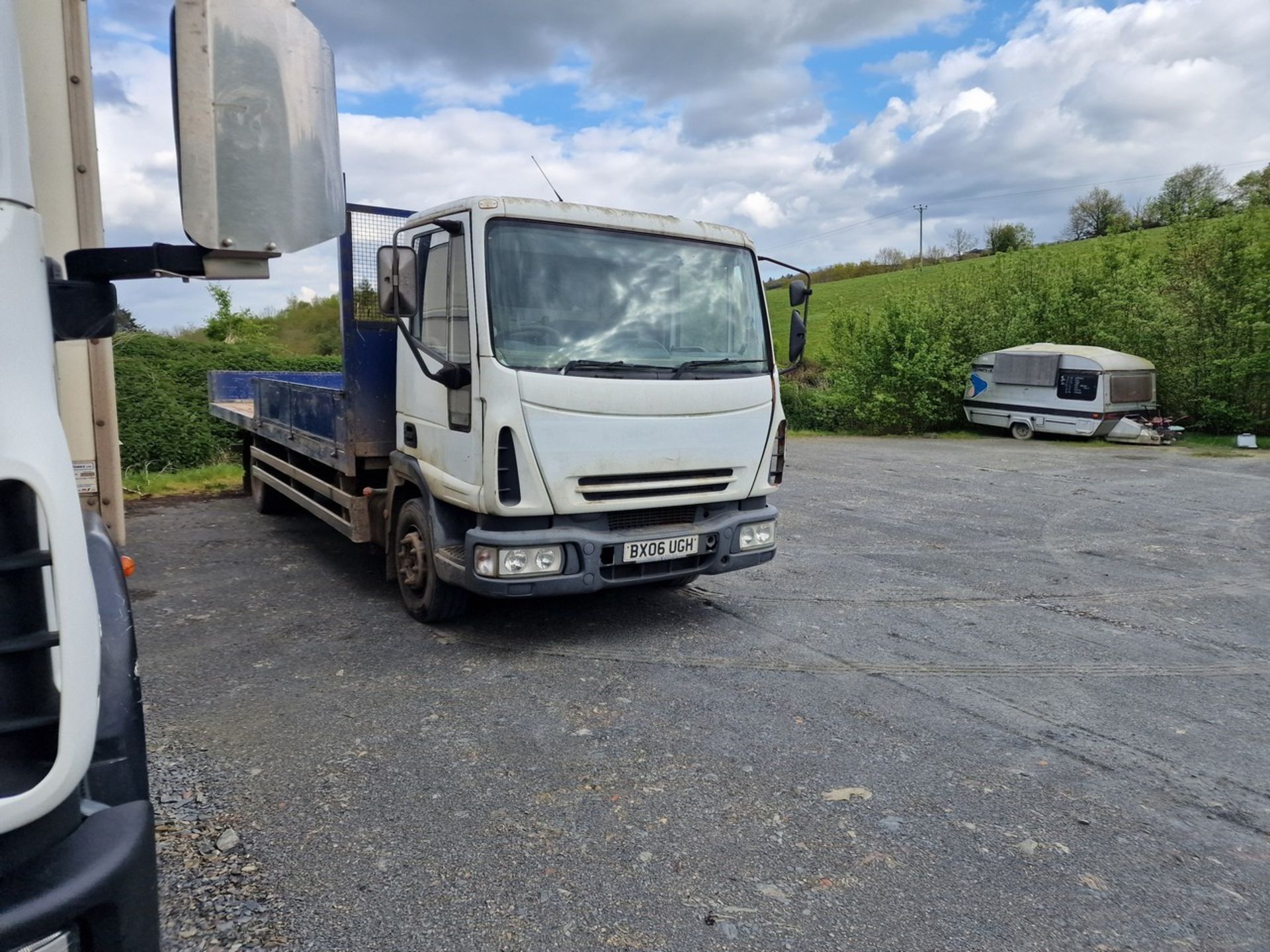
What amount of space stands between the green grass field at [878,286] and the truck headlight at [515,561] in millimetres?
7118

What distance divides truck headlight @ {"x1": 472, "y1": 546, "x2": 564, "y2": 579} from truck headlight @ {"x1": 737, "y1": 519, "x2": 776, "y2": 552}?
1250mm

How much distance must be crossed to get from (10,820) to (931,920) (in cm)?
245

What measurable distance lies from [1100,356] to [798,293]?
1774 centimetres

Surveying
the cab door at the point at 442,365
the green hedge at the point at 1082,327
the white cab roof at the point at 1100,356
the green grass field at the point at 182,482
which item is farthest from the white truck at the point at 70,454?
the green hedge at the point at 1082,327

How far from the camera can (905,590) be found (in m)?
6.70

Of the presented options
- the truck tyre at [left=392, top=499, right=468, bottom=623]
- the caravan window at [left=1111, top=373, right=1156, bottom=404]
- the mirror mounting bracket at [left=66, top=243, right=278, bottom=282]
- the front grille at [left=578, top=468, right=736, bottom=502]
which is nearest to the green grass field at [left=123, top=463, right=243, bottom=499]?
the truck tyre at [left=392, top=499, right=468, bottom=623]

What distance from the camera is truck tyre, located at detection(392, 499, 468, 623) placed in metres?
5.26

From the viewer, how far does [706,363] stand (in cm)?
527

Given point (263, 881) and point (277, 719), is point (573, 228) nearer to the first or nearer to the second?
point (277, 719)

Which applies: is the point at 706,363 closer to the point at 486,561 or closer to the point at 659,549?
the point at 659,549

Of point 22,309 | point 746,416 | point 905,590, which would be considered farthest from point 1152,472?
point 22,309

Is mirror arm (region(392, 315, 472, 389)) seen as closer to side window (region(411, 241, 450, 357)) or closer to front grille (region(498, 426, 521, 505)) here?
side window (region(411, 241, 450, 357))

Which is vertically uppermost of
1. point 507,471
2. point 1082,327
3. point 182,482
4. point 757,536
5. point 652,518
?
point 1082,327

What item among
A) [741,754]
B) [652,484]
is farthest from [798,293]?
[741,754]
